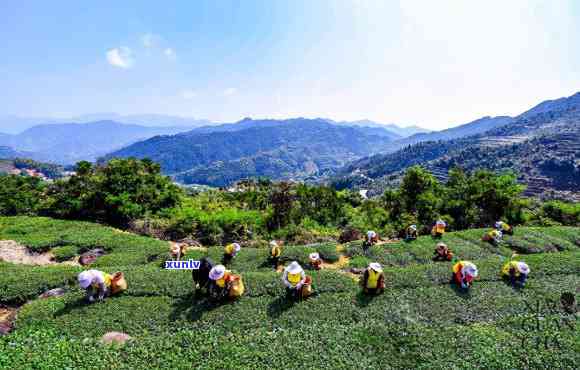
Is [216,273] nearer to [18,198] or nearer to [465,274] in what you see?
[465,274]

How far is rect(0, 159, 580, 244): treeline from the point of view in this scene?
2036 centimetres

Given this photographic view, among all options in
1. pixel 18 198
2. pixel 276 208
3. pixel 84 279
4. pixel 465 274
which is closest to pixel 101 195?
pixel 18 198

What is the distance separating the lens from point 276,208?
73.7 feet

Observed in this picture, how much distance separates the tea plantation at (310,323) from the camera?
26.9ft

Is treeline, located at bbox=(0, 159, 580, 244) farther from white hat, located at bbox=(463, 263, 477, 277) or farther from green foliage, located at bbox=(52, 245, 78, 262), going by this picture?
white hat, located at bbox=(463, 263, 477, 277)


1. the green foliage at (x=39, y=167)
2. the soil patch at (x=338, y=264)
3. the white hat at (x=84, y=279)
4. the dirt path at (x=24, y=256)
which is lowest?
the green foliage at (x=39, y=167)

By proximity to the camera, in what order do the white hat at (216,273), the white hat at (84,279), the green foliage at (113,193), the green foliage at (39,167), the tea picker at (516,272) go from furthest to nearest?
the green foliage at (39,167), the green foliage at (113,193), the tea picker at (516,272), the white hat at (216,273), the white hat at (84,279)

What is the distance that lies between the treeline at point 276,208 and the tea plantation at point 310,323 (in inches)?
273

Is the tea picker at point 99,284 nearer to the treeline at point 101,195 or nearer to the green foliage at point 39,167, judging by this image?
the treeline at point 101,195

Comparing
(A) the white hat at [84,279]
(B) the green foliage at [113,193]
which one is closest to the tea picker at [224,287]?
(A) the white hat at [84,279]

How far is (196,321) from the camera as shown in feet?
31.7

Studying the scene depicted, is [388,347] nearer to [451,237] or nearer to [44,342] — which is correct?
[44,342]

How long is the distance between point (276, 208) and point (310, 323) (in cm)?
1315

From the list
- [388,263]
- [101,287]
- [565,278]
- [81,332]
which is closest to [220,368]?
[81,332]
